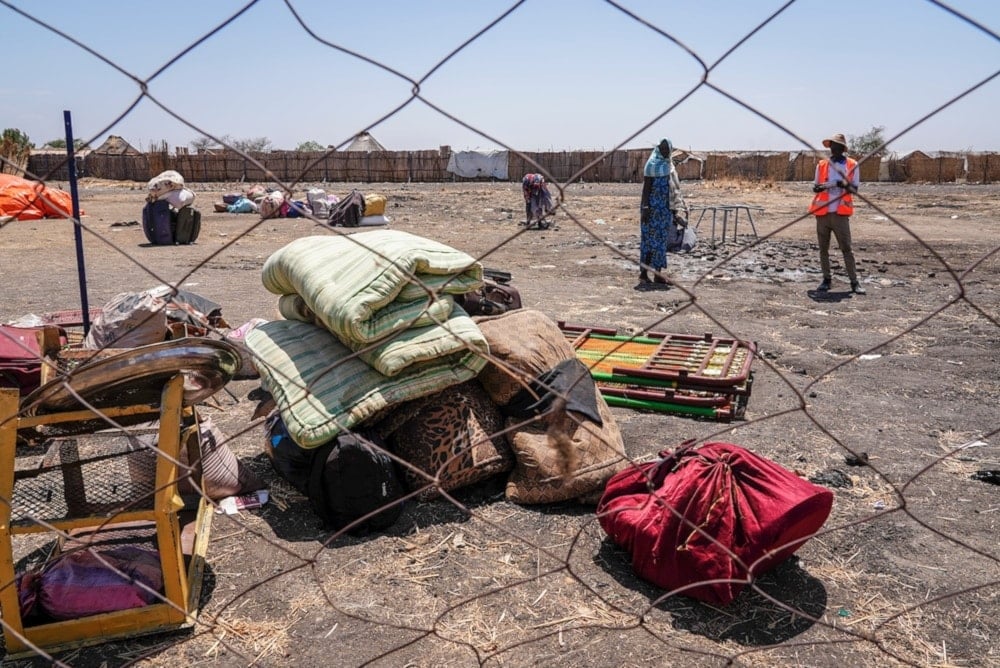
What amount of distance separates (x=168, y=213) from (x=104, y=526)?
1022 cm

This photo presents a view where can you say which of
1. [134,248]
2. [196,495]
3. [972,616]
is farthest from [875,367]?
[134,248]

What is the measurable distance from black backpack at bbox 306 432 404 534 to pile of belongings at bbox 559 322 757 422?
1.29 meters

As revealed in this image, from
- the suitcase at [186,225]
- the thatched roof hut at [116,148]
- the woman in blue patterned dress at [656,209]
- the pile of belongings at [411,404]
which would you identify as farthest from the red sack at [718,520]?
the thatched roof hut at [116,148]

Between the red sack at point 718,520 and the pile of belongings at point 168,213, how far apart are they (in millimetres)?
10348

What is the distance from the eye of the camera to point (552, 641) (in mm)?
2307

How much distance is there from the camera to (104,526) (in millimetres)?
2193

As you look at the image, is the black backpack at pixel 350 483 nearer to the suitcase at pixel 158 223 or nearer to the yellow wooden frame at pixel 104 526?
the yellow wooden frame at pixel 104 526

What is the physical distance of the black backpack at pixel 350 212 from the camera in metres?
14.0

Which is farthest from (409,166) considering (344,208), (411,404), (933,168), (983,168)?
(411,404)

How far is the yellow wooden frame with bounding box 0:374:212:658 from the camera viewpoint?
2006mm

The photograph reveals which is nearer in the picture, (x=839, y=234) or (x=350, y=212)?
(x=839, y=234)

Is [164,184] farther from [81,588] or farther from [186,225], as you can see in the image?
[81,588]

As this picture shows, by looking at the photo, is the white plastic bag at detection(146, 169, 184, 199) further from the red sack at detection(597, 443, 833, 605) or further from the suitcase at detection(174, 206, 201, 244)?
the red sack at detection(597, 443, 833, 605)

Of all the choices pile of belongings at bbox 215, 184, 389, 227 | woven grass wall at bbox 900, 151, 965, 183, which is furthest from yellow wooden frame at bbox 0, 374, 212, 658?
woven grass wall at bbox 900, 151, 965, 183
